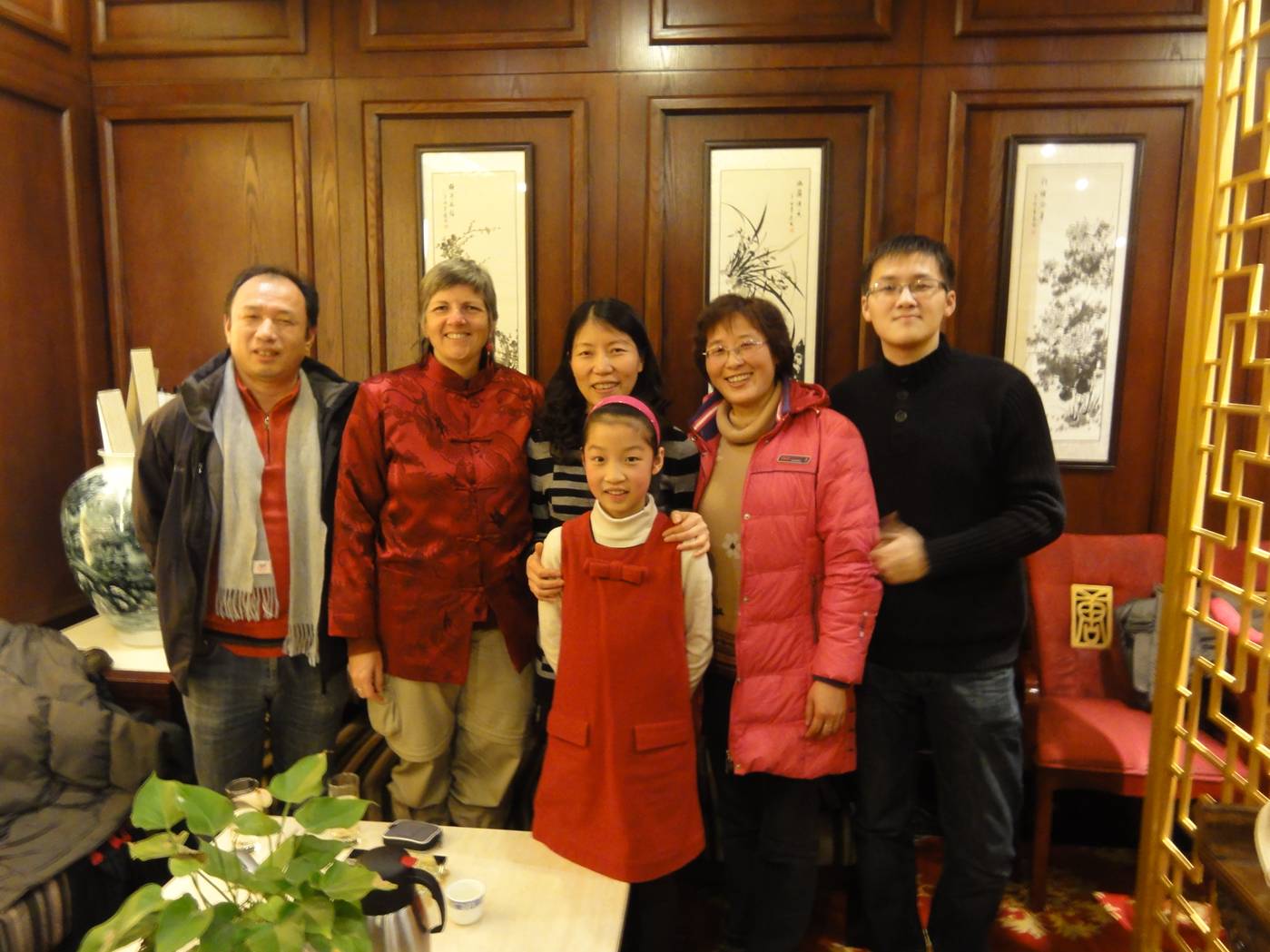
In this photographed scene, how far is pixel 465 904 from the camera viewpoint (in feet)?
4.39

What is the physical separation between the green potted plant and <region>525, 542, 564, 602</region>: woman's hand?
73cm

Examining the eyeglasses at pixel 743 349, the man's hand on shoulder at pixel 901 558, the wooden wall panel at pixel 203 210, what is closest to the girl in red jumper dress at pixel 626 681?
the eyeglasses at pixel 743 349

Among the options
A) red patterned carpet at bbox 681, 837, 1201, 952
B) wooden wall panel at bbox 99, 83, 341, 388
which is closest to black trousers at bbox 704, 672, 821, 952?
red patterned carpet at bbox 681, 837, 1201, 952

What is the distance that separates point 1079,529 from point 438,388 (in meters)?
1.90

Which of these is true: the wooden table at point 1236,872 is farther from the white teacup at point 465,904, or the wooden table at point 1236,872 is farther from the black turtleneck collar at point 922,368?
the white teacup at point 465,904

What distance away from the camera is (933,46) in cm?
234

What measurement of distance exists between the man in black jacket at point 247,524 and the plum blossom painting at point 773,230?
1188mm

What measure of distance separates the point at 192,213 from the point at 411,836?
6.94ft

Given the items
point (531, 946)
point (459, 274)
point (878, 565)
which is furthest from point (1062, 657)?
point (459, 274)

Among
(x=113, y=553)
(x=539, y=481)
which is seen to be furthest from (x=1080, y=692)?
(x=113, y=553)

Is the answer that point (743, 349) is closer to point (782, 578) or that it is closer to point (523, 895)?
point (782, 578)

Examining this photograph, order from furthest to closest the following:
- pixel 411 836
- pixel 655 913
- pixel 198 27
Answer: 1. pixel 198 27
2. pixel 655 913
3. pixel 411 836

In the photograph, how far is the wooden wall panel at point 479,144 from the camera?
8.09 ft

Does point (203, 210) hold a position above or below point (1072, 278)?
above
